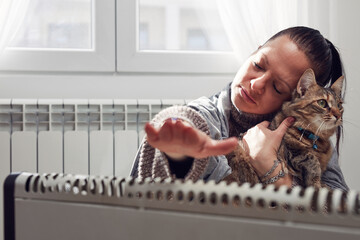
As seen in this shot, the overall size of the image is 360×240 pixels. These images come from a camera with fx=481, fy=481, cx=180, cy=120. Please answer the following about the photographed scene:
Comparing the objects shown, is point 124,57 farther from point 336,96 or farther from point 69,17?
Result: point 336,96

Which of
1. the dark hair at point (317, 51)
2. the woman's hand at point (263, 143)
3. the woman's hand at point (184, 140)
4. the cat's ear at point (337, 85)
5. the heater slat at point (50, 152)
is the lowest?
the heater slat at point (50, 152)

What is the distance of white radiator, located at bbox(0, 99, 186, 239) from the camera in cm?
167

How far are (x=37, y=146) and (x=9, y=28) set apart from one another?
429 millimetres

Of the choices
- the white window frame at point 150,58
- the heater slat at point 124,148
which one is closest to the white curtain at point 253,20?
the white window frame at point 150,58

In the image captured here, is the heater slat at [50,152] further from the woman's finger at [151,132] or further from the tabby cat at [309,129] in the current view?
the woman's finger at [151,132]

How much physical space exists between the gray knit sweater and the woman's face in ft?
0.09

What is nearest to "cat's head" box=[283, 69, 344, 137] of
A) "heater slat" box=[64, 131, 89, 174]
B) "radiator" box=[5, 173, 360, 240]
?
"radiator" box=[5, 173, 360, 240]

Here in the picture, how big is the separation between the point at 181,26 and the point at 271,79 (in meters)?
0.92

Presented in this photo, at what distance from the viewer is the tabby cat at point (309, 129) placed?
1.02 m

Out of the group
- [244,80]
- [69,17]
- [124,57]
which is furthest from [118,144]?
[244,80]

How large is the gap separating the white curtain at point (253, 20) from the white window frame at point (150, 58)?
4.1 inches

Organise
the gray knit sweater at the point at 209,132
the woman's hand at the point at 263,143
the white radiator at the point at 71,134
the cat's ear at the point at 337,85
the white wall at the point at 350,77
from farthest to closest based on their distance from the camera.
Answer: the white wall at the point at 350,77 → the white radiator at the point at 71,134 → the cat's ear at the point at 337,85 → the woman's hand at the point at 263,143 → the gray knit sweater at the point at 209,132

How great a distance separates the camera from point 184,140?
0.58 metres

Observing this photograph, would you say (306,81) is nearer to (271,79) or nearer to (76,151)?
(271,79)
